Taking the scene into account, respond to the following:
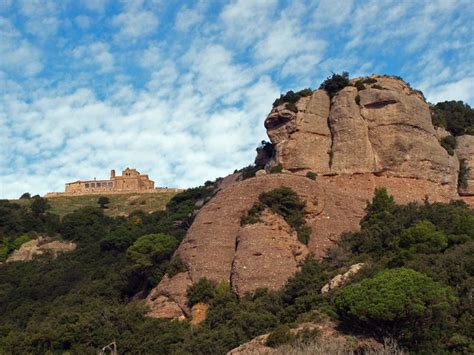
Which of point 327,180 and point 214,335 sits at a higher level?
point 327,180

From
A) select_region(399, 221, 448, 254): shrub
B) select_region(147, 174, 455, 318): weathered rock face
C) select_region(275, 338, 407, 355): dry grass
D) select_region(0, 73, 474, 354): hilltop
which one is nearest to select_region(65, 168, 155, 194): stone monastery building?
select_region(0, 73, 474, 354): hilltop

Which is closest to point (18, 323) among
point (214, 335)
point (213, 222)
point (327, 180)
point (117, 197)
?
point (213, 222)

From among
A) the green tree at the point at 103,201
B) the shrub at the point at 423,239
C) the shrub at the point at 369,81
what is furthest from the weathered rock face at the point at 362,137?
the green tree at the point at 103,201

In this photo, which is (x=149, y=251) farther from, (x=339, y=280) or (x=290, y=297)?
(x=339, y=280)

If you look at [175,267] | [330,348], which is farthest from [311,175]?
[330,348]

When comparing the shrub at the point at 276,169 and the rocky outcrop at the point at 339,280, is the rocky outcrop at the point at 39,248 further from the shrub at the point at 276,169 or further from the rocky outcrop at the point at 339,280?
the rocky outcrop at the point at 339,280

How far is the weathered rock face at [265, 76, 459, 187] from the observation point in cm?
4884

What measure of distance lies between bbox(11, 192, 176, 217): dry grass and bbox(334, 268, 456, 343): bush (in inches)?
2297

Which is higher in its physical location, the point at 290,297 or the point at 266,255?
the point at 266,255

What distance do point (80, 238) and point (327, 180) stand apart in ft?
93.0

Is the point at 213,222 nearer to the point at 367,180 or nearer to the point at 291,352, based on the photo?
the point at 367,180

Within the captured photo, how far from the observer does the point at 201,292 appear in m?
37.1

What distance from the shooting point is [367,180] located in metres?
48.2

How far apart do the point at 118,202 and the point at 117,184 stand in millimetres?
14145
